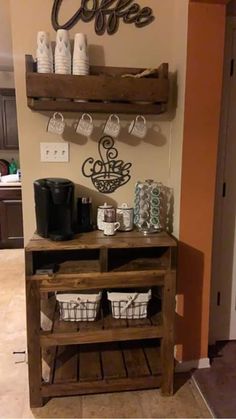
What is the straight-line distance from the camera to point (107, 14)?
1747 millimetres

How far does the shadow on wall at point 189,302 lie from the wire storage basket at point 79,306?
514 mm

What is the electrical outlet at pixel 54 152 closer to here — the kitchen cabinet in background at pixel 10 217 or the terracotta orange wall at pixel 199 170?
the terracotta orange wall at pixel 199 170

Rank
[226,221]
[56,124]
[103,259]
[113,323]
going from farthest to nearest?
[226,221], [56,124], [113,323], [103,259]

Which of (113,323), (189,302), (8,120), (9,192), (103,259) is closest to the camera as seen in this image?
(103,259)

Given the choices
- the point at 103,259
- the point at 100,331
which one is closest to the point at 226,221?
the point at 103,259

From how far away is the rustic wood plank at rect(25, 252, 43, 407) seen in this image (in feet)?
4.98

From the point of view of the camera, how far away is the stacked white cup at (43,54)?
62.6 inches

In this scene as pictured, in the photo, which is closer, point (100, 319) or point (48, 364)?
point (100, 319)

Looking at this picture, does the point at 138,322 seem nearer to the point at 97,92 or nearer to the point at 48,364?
the point at 48,364

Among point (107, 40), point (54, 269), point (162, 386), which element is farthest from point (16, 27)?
point (162, 386)

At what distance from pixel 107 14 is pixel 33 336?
1.74 m

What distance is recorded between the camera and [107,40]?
5.85 ft

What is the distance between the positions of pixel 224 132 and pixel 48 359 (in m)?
1.76

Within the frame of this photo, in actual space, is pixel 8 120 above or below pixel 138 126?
above
